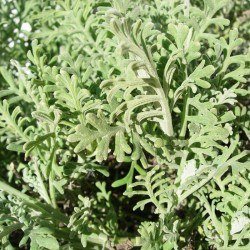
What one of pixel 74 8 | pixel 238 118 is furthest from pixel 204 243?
pixel 74 8

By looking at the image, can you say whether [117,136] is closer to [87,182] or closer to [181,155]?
[181,155]

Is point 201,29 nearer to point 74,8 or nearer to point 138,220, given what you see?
point 74,8

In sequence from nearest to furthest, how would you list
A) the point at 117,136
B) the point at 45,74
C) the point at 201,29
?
the point at 117,136 → the point at 45,74 → the point at 201,29

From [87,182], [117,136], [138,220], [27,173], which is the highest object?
[117,136]

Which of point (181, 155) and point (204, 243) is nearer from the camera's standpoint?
point (181, 155)

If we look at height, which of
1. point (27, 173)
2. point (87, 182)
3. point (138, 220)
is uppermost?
point (27, 173)

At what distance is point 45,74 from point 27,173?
0.28m

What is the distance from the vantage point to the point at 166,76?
0.87 metres

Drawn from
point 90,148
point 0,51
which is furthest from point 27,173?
point 0,51

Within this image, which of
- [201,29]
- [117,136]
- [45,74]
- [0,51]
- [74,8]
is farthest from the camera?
[0,51]

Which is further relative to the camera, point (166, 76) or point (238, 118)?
point (238, 118)

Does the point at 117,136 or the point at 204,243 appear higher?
the point at 117,136

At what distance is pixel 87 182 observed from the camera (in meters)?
1.24

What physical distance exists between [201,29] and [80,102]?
362 mm
